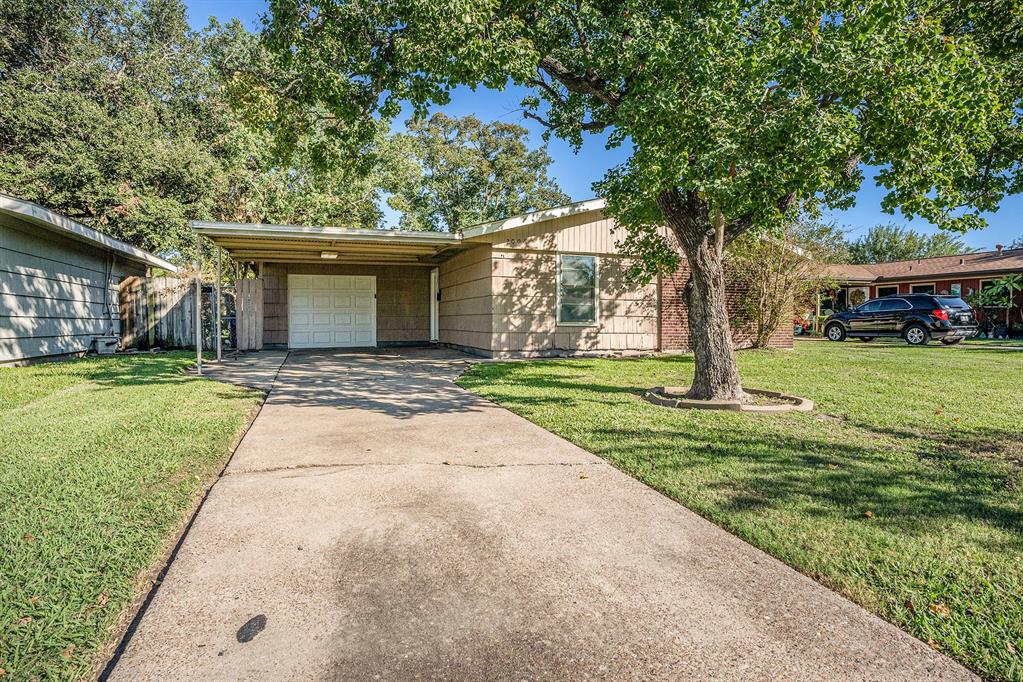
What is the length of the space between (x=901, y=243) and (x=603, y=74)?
1705 inches

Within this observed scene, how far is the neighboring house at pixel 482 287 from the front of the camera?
11047mm

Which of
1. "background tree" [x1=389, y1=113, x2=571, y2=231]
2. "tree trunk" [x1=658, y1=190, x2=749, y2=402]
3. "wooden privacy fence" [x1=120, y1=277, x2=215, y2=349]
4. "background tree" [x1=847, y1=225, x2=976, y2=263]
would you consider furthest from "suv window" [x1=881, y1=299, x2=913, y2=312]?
"background tree" [x1=847, y1=225, x2=976, y2=263]

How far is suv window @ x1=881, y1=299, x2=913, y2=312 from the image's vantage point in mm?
16422

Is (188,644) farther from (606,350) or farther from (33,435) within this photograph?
(606,350)

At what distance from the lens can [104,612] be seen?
1889 mm

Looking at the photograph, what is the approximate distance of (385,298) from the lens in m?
15.7

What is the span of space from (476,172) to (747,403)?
22.4 meters

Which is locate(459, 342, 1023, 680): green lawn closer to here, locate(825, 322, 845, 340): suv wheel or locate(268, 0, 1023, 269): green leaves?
locate(268, 0, 1023, 269): green leaves

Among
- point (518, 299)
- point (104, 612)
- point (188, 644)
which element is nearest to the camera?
point (188, 644)

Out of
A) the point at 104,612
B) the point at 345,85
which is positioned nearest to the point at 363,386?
the point at 345,85

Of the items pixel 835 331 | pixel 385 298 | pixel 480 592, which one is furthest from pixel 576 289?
pixel 835 331

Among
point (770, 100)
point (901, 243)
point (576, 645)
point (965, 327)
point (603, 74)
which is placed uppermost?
point (901, 243)

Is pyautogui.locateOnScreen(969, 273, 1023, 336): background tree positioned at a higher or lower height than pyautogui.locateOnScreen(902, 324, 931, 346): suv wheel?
higher

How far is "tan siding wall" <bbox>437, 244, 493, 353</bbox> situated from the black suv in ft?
43.1
